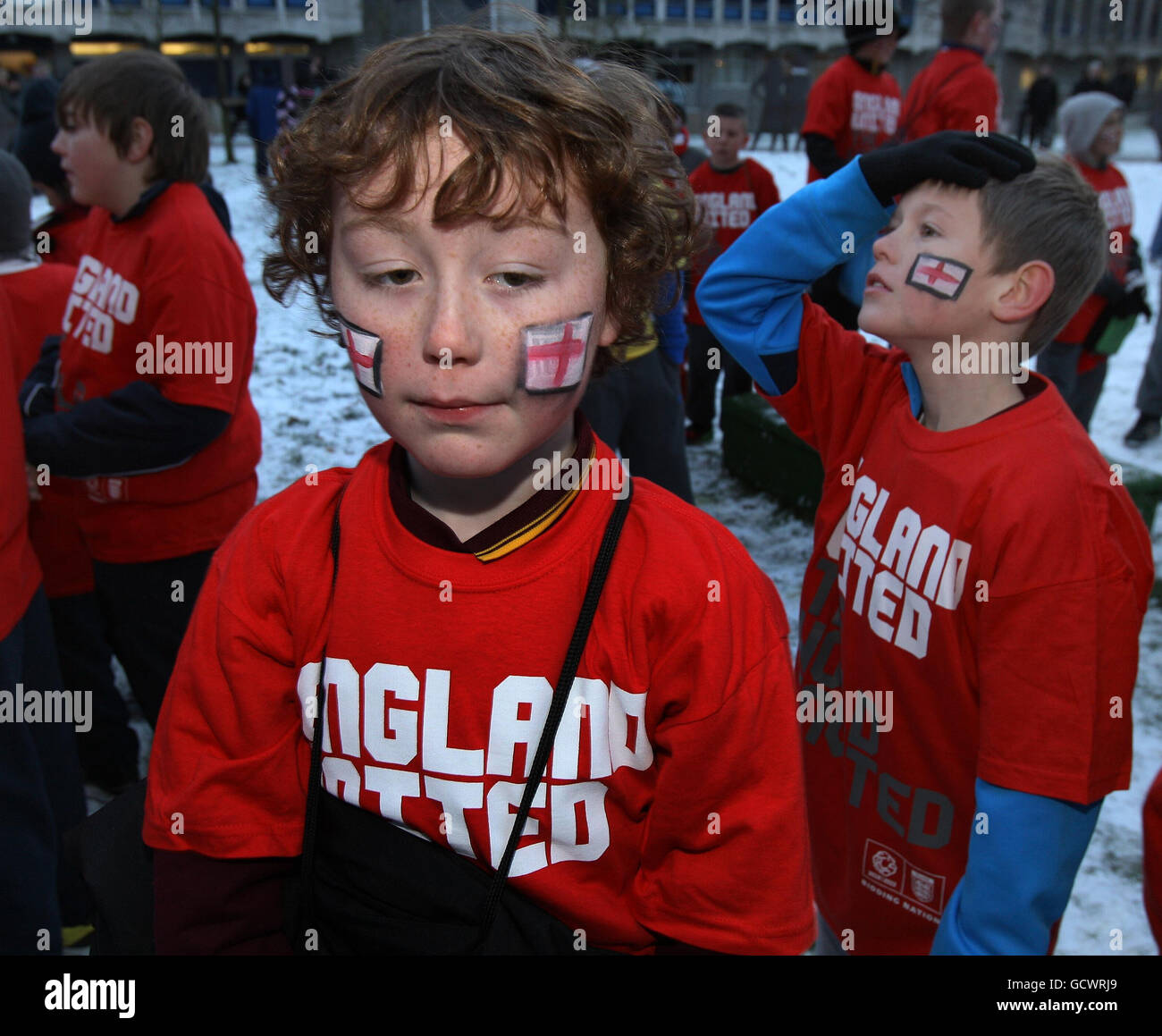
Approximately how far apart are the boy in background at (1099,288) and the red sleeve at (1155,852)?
12.6 feet

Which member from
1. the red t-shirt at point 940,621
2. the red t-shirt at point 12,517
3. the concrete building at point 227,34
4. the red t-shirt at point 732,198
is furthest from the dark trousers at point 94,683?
the concrete building at point 227,34

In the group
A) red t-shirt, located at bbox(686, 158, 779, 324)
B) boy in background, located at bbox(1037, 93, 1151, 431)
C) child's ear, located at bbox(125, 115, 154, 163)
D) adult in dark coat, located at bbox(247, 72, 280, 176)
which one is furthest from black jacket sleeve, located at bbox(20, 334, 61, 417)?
adult in dark coat, located at bbox(247, 72, 280, 176)

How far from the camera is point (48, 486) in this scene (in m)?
2.75

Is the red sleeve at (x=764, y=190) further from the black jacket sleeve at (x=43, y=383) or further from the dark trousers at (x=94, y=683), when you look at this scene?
→ the dark trousers at (x=94, y=683)

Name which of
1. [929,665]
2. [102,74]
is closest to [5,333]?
[102,74]

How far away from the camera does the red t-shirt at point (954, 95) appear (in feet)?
14.7

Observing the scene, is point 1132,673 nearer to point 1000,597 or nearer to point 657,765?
point 1000,597

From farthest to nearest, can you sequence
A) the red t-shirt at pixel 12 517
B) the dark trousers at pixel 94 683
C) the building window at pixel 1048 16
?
the building window at pixel 1048 16
the dark trousers at pixel 94 683
the red t-shirt at pixel 12 517

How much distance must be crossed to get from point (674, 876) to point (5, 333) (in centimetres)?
184

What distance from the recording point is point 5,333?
2033 mm

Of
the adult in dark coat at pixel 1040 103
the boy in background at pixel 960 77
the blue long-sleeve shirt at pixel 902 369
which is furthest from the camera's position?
the adult in dark coat at pixel 1040 103

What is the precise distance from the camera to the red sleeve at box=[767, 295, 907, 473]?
6.22ft

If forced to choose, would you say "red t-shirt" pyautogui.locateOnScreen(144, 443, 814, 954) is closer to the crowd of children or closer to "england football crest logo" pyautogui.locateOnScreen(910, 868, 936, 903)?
the crowd of children

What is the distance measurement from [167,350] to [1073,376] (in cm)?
428
